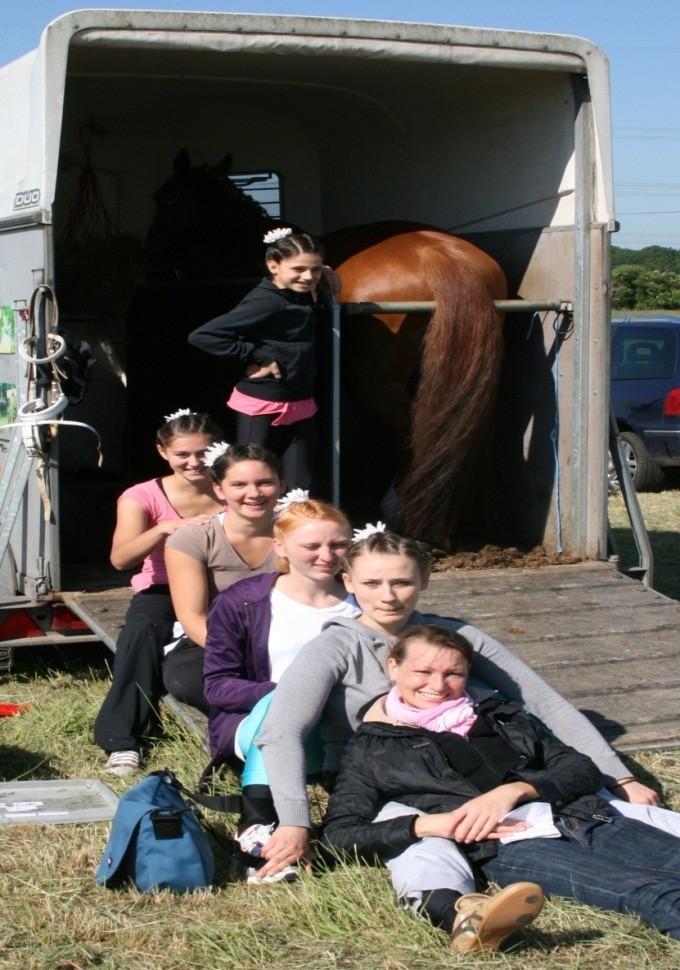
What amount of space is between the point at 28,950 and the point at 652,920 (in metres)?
1.48

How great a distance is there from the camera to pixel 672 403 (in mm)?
12398

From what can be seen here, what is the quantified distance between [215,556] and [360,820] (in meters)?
1.42

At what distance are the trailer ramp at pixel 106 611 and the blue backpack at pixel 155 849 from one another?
1.13m

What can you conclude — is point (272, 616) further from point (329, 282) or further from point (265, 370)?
point (329, 282)

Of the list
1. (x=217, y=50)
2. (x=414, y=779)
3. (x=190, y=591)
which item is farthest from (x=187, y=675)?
(x=217, y=50)

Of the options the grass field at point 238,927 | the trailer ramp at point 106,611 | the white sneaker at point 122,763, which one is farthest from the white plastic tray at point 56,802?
the trailer ramp at point 106,611

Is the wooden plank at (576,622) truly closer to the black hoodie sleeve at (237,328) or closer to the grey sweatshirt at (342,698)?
the grey sweatshirt at (342,698)

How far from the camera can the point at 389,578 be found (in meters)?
3.91

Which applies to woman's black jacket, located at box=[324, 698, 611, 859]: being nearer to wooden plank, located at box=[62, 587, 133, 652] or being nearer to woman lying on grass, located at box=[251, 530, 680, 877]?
woman lying on grass, located at box=[251, 530, 680, 877]

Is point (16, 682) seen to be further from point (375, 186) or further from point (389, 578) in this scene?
point (375, 186)

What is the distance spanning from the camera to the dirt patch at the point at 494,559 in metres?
6.36

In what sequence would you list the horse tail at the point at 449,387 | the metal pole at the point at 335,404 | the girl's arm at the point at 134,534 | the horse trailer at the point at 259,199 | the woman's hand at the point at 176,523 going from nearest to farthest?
the woman's hand at the point at 176,523 < the girl's arm at the point at 134,534 < the horse trailer at the point at 259,199 < the metal pole at the point at 335,404 < the horse tail at the point at 449,387

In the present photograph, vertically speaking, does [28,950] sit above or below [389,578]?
below

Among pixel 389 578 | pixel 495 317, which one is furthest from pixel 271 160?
pixel 389 578
